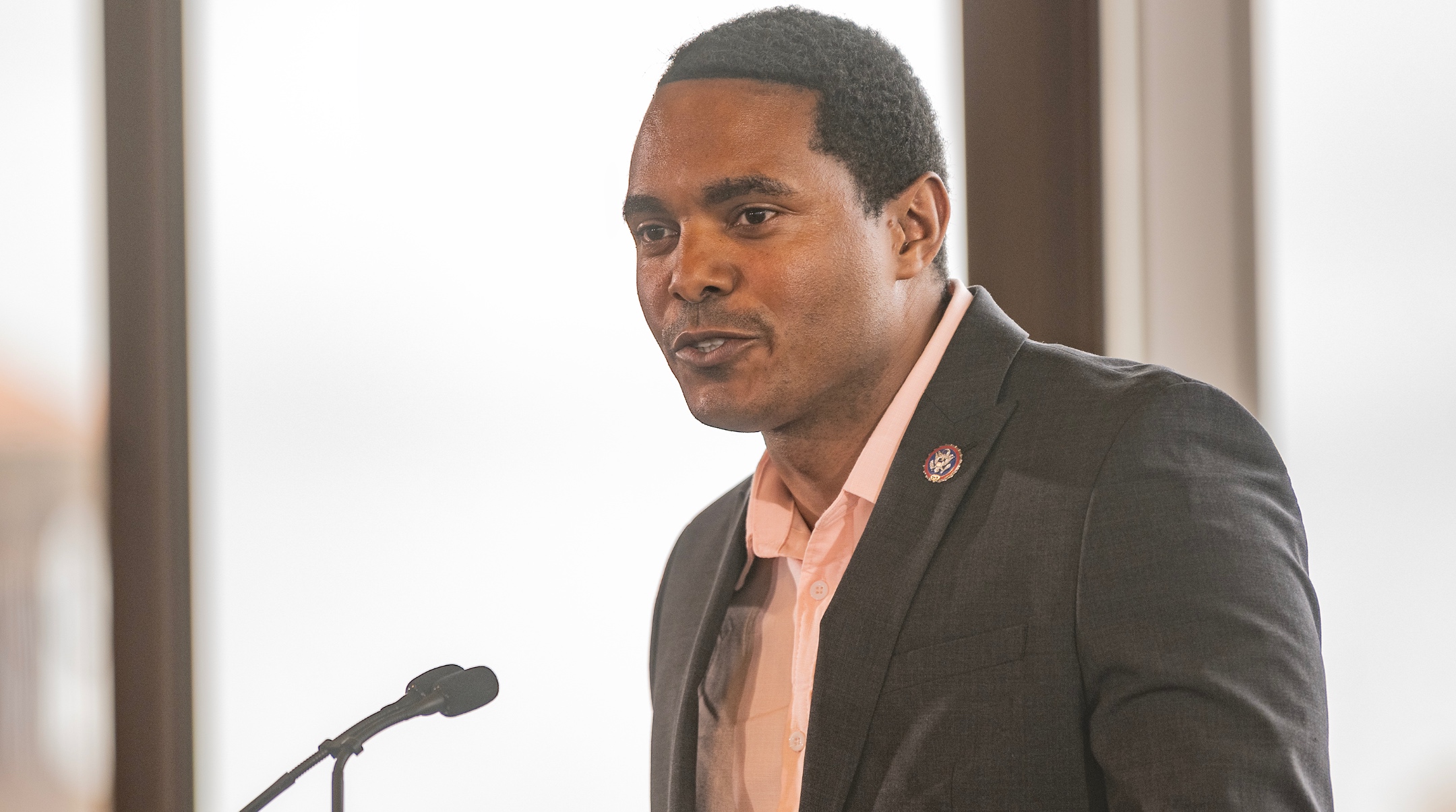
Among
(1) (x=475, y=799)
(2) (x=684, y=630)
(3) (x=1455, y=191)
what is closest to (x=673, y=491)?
(2) (x=684, y=630)

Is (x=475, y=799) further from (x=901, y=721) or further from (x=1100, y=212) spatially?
(x=1100, y=212)

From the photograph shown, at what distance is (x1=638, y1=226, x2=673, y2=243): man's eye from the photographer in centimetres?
136

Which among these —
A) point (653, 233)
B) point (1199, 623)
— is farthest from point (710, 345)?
point (1199, 623)

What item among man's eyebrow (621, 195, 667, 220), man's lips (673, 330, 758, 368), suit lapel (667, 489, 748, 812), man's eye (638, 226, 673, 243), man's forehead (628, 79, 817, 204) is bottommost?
suit lapel (667, 489, 748, 812)

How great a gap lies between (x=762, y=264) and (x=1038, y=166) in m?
0.75

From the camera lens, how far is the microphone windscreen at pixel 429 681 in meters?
1.09

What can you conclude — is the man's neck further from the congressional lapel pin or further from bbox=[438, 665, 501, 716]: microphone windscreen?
bbox=[438, 665, 501, 716]: microphone windscreen

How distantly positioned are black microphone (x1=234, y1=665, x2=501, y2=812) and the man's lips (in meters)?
0.42

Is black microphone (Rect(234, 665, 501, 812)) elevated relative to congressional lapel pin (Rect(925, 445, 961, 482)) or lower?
lower

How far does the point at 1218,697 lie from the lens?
37.9 inches

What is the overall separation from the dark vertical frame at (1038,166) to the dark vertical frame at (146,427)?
1.44m

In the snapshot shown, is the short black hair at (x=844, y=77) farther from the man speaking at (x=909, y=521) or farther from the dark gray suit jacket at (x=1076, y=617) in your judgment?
the dark gray suit jacket at (x=1076, y=617)

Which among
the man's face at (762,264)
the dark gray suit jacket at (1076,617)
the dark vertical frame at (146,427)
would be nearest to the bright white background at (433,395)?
the dark vertical frame at (146,427)

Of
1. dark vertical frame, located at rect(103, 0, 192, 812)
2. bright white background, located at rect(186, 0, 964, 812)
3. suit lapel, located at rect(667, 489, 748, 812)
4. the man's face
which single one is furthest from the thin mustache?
dark vertical frame, located at rect(103, 0, 192, 812)
